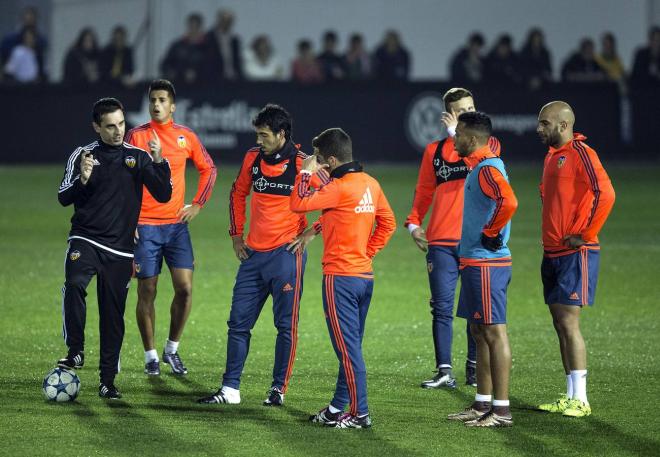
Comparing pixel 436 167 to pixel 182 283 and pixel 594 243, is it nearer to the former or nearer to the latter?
pixel 594 243

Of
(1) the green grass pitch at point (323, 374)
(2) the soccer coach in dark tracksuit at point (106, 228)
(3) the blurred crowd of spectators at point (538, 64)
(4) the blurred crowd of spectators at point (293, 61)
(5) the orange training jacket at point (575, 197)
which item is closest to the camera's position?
(1) the green grass pitch at point (323, 374)

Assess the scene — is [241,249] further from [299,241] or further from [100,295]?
[100,295]

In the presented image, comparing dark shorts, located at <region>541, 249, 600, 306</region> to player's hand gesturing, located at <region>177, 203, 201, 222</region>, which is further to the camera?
player's hand gesturing, located at <region>177, 203, 201, 222</region>

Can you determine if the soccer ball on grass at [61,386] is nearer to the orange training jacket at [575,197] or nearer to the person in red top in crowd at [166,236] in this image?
the person in red top in crowd at [166,236]

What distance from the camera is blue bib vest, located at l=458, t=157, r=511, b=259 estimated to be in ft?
26.9

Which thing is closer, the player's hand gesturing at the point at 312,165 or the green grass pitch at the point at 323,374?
the green grass pitch at the point at 323,374

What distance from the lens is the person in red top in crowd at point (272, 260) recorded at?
8.81m

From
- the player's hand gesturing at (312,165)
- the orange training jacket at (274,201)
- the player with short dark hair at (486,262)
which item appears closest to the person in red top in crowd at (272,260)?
the orange training jacket at (274,201)

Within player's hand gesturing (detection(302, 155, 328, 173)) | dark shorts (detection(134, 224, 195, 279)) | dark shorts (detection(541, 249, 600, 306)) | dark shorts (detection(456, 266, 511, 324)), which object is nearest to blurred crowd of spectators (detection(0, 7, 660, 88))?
dark shorts (detection(134, 224, 195, 279))

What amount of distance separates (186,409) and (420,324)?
4.08 m

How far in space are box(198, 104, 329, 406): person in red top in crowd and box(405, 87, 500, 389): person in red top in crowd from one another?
3.56ft

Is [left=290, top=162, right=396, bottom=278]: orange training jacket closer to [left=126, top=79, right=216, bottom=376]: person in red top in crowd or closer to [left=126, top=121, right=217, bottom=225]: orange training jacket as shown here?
[left=126, top=79, right=216, bottom=376]: person in red top in crowd

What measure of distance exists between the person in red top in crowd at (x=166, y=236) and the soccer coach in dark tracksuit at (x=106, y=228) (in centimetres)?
105

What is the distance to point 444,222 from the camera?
375 inches
